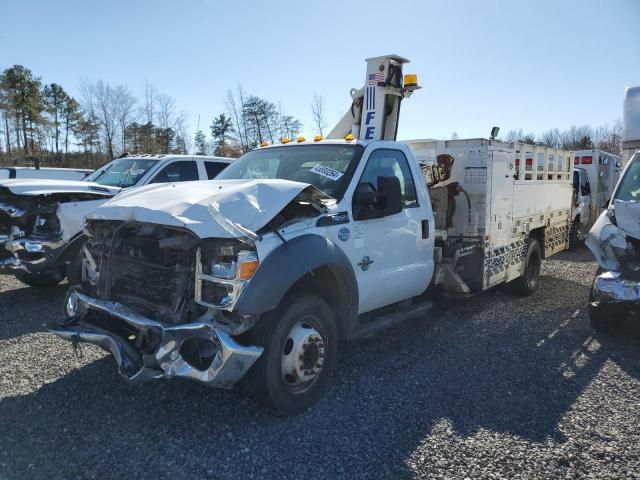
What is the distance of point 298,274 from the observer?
336 centimetres

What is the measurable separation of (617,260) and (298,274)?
354cm

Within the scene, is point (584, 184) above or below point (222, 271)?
above

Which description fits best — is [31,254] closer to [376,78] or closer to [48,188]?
[48,188]

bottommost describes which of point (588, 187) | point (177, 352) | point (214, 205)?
point (177, 352)

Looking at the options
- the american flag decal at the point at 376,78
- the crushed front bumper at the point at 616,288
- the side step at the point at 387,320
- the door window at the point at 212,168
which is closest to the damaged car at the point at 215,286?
the side step at the point at 387,320

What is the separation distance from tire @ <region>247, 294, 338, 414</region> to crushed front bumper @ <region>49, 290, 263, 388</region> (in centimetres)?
20

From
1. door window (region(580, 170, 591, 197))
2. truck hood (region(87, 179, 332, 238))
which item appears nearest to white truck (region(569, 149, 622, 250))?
door window (region(580, 170, 591, 197))

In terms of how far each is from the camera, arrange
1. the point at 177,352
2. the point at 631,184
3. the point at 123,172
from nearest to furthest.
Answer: the point at 177,352 < the point at 631,184 < the point at 123,172

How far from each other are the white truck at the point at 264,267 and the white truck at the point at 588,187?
8135 millimetres

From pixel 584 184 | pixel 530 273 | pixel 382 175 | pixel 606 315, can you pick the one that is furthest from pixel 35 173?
pixel 584 184

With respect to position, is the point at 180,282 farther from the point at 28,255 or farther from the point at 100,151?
the point at 100,151

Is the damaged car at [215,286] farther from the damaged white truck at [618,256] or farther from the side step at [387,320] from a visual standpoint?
the damaged white truck at [618,256]

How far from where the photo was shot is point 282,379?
11.4 ft

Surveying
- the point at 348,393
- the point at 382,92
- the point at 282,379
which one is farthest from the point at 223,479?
the point at 382,92
